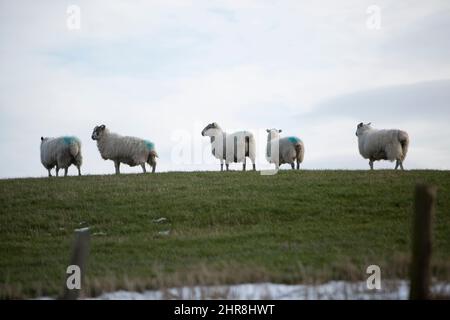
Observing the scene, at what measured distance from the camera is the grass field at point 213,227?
11445 millimetres

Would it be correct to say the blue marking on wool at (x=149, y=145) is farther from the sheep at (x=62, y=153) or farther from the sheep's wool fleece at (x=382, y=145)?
the sheep's wool fleece at (x=382, y=145)

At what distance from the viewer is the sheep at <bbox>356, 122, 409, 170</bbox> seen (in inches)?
1122

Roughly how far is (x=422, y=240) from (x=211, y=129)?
993 inches

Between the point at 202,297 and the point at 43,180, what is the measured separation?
736 inches

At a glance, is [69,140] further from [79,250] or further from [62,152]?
[79,250]

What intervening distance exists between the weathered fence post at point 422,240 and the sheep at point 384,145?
2116cm

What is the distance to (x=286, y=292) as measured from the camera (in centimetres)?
998

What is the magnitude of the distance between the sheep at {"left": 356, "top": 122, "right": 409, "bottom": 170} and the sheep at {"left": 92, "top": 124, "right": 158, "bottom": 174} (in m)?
10.8

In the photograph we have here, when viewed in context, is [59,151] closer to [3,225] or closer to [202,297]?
[3,225]

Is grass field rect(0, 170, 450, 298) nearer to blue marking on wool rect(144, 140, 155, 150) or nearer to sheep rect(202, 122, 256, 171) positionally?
blue marking on wool rect(144, 140, 155, 150)

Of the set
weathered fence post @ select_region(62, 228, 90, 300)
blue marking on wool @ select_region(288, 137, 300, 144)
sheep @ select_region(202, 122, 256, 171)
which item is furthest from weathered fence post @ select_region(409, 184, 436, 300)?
blue marking on wool @ select_region(288, 137, 300, 144)

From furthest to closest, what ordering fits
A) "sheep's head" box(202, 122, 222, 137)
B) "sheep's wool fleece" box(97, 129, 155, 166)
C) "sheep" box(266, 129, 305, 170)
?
"sheep's head" box(202, 122, 222, 137) < "sheep" box(266, 129, 305, 170) < "sheep's wool fleece" box(97, 129, 155, 166)

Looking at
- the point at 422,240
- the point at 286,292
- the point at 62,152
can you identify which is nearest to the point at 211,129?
the point at 62,152
